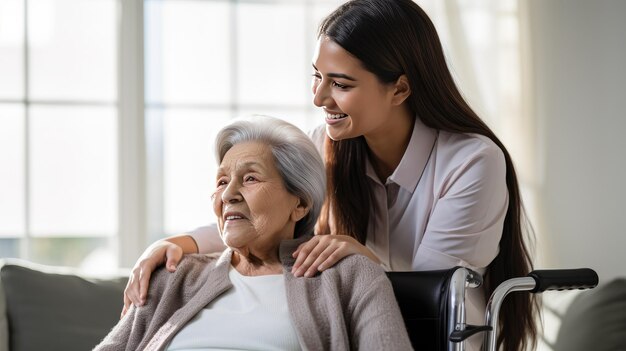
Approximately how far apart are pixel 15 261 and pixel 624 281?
1.84 m

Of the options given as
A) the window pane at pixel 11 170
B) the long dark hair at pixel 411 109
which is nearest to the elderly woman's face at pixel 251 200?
the long dark hair at pixel 411 109

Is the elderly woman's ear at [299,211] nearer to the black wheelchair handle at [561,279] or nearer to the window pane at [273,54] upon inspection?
the black wheelchair handle at [561,279]

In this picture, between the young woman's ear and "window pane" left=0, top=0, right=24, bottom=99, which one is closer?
the young woman's ear

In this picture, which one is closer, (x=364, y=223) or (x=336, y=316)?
(x=336, y=316)

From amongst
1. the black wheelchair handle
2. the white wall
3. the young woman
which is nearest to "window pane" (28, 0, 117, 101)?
the young woman

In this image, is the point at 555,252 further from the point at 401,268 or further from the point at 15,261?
the point at 15,261

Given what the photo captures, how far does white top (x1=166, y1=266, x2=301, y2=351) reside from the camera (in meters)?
1.66

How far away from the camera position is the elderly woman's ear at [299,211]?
73.3 inches

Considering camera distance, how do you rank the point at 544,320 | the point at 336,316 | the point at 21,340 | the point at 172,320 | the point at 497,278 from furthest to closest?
the point at 544,320 → the point at 21,340 → the point at 497,278 → the point at 172,320 → the point at 336,316

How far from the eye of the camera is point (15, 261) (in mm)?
2586

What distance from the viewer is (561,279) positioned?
67.1 inches

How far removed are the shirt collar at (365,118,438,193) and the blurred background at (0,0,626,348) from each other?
1.16m

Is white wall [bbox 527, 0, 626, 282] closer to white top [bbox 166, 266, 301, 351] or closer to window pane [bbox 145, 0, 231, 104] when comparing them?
window pane [bbox 145, 0, 231, 104]

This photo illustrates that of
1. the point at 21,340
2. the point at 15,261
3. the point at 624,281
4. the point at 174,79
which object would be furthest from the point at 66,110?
the point at 624,281
